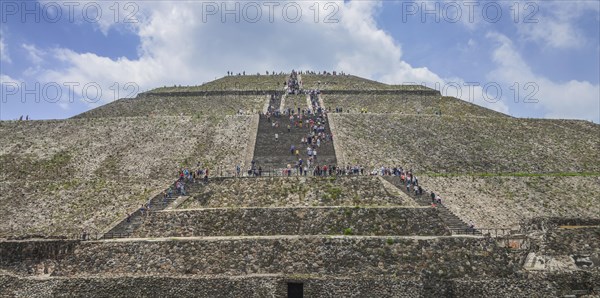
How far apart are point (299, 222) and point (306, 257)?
10.6 ft

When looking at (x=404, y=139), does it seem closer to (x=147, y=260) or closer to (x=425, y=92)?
(x=425, y=92)

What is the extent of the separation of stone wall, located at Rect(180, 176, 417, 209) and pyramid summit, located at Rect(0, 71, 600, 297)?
0.12m

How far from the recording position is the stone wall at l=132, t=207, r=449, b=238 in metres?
18.0

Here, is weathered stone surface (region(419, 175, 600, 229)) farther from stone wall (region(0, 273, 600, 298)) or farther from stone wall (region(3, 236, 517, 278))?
stone wall (region(0, 273, 600, 298))

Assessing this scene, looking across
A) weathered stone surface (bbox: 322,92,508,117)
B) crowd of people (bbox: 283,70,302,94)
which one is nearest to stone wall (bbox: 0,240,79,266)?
weathered stone surface (bbox: 322,92,508,117)

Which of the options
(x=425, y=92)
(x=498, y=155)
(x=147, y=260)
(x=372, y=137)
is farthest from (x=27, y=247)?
(x=425, y=92)

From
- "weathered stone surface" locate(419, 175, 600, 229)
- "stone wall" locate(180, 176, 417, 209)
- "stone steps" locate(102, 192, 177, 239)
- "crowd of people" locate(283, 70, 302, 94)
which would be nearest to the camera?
Answer: "stone steps" locate(102, 192, 177, 239)

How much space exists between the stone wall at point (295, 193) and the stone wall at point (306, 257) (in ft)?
18.7

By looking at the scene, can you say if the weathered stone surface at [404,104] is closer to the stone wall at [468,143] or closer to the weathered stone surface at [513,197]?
the stone wall at [468,143]

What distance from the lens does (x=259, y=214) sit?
1902 cm

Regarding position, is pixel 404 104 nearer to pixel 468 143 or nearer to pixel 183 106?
pixel 468 143

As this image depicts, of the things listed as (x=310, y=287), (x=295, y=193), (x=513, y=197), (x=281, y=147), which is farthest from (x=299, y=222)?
(x=281, y=147)

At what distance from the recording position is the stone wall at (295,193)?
22141mm

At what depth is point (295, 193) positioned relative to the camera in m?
23.3
